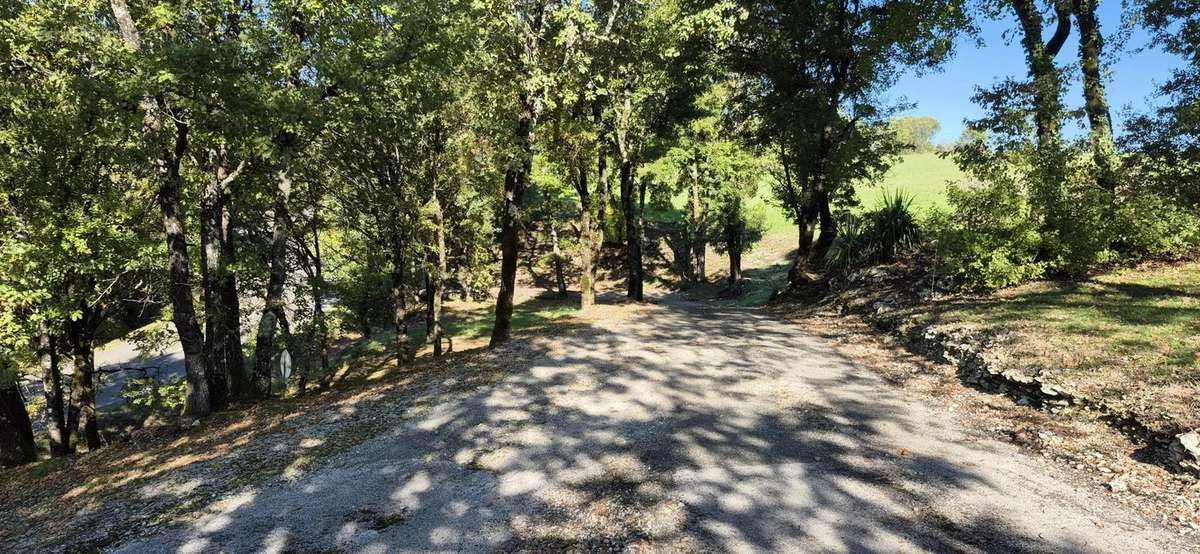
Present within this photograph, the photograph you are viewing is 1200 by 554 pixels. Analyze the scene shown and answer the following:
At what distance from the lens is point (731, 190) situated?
31062 millimetres

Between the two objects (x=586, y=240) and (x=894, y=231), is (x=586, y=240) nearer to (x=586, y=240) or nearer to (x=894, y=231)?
(x=586, y=240)

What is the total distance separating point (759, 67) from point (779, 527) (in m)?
16.5

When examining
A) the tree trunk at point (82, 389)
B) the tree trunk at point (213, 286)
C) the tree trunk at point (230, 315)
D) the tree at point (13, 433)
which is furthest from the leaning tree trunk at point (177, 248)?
the tree trunk at point (82, 389)

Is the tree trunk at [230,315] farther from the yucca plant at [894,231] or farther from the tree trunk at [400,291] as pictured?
the yucca plant at [894,231]

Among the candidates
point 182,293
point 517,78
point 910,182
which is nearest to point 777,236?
point 910,182

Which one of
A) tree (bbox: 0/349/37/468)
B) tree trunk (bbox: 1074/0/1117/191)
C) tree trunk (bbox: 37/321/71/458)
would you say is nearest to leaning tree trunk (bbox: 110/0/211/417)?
tree trunk (bbox: 37/321/71/458)

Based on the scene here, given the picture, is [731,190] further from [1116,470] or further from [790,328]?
[1116,470]

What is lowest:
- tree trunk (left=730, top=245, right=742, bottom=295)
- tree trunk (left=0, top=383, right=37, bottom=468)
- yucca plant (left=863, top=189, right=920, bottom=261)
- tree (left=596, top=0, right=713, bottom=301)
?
tree trunk (left=0, top=383, right=37, bottom=468)

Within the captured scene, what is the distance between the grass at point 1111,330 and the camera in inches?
241

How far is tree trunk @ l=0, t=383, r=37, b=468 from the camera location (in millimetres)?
12289

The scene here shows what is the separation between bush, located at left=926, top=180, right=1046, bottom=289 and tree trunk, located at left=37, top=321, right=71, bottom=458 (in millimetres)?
18631

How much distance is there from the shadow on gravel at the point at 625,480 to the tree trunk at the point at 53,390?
8839 millimetres

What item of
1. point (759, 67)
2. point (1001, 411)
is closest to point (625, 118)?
point (759, 67)

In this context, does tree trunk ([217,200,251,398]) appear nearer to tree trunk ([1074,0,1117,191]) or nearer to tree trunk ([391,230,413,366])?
tree trunk ([391,230,413,366])
